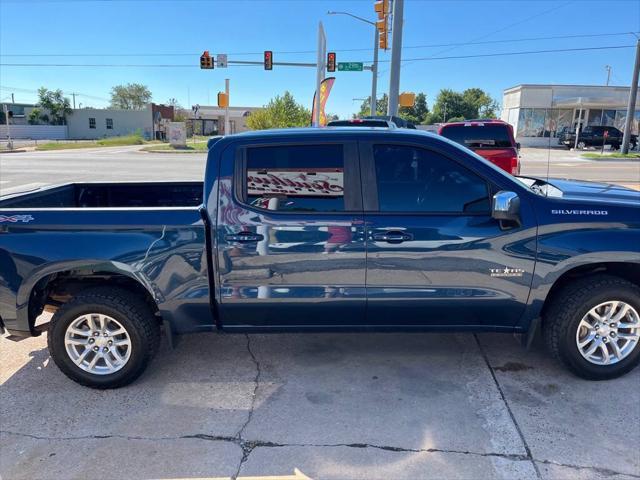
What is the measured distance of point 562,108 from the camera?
41.3 metres

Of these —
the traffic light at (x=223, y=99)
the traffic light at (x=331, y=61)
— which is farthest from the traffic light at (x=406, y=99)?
the traffic light at (x=223, y=99)

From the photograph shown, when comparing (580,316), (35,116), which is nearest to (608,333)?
(580,316)

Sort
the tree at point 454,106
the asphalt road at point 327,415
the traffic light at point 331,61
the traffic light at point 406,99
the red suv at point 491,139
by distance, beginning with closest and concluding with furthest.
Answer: the asphalt road at point 327,415 < the red suv at point 491,139 < the traffic light at point 406,99 < the traffic light at point 331,61 < the tree at point 454,106

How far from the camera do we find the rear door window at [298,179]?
339cm

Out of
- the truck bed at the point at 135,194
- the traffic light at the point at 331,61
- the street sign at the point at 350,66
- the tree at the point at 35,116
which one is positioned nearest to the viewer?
the truck bed at the point at 135,194

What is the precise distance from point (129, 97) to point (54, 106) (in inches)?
1625

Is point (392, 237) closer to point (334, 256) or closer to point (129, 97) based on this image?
point (334, 256)

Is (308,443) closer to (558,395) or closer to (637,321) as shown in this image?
(558,395)

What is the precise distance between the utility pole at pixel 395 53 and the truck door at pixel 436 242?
11876mm

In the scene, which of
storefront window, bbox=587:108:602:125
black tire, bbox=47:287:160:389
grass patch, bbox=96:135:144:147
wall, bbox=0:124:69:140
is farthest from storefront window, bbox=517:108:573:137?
wall, bbox=0:124:69:140

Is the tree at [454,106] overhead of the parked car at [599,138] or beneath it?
overhead

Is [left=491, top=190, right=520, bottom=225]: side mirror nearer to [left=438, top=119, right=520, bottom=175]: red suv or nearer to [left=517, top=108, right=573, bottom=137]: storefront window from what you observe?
[left=438, top=119, right=520, bottom=175]: red suv

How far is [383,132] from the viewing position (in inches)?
137

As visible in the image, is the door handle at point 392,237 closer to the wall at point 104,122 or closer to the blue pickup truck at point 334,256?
the blue pickup truck at point 334,256
